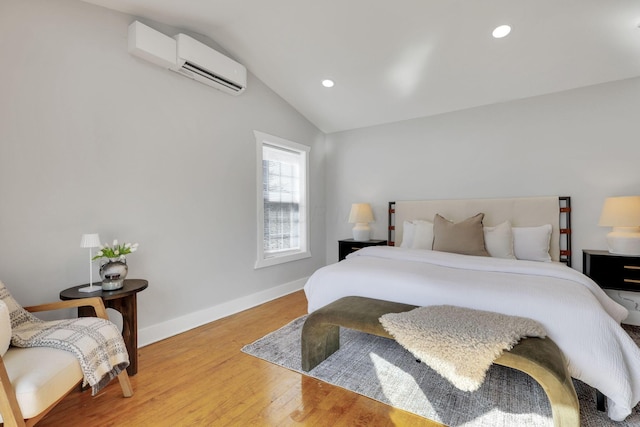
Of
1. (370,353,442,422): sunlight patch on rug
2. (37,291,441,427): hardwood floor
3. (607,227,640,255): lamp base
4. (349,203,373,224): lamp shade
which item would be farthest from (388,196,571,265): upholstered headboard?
(37,291,441,427): hardwood floor

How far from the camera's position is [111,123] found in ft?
7.91

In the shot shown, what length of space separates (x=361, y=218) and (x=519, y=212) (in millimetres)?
1899

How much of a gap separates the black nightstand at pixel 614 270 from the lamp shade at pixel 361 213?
2.39 metres

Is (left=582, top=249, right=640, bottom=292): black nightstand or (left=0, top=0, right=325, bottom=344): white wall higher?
(left=0, top=0, right=325, bottom=344): white wall

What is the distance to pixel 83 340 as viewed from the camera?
4.98ft

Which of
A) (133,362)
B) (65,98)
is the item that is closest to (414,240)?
(133,362)

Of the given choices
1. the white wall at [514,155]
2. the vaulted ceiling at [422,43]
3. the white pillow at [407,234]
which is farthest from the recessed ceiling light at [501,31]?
the white pillow at [407,234]

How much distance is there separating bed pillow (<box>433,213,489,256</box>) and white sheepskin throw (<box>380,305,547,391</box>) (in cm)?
140

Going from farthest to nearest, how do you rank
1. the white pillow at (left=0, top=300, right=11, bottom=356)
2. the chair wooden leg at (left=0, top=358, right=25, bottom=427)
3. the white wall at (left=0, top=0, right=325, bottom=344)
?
the white wall at (left=0, top=0, right=325, bottom=344) < the white pillow at (left=0, top=300, right=11, bottom=356) < the chair wooden leg at (left=0, top=358, right=25, bottom=427)

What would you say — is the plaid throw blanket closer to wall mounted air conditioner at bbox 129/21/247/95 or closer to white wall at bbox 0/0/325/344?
white wall at bbox 0/0/325/344

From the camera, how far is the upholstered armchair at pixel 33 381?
1.16m

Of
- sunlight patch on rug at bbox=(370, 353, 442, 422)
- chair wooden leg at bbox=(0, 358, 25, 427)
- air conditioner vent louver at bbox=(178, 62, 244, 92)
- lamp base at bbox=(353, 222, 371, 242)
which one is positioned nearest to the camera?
chair wooden leg at bbox=(0, 358, 25, 427)

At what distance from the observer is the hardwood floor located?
162 cm

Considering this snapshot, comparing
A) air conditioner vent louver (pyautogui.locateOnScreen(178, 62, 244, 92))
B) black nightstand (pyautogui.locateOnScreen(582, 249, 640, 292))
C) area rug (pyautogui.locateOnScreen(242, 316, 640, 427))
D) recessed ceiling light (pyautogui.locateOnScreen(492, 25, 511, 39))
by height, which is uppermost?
recessed ceiling light (pyautogui.locateOnScreen(492, 25, 511, 39))
